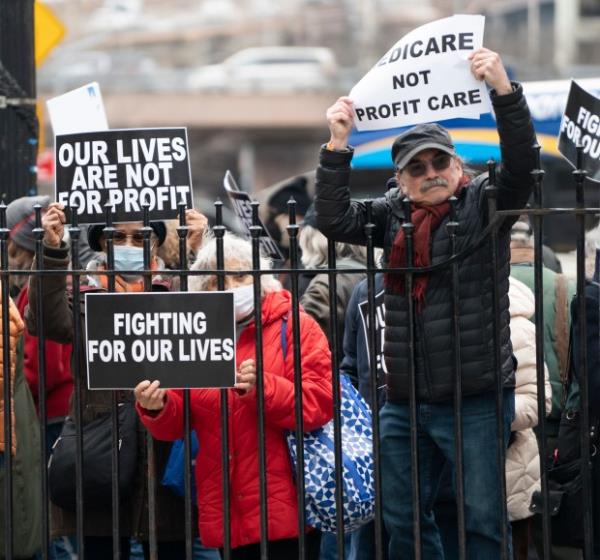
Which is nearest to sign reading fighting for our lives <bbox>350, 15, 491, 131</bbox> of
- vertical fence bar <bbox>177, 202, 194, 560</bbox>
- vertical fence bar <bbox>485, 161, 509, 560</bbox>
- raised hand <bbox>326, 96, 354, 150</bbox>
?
raised hand <bbox>326, 96, 354, 150</bbox>

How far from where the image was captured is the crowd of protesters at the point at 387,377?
5.12 m

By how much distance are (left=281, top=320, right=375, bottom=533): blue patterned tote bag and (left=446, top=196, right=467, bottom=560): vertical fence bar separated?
1.19 feet

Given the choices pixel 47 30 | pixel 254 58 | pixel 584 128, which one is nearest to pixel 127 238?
Answer: pixel 584 128

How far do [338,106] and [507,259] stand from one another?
0.81m

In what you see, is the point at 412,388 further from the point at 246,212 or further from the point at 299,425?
the point at 246,212

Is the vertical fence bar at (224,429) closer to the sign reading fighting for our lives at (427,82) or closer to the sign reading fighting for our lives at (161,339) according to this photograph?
the sign reading fighting for our lives at (161,339)

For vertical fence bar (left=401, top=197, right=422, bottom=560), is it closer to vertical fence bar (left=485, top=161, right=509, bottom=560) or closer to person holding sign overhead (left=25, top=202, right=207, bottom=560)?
vertical fence bar (left=485, top=161, right=509, bottom=560)

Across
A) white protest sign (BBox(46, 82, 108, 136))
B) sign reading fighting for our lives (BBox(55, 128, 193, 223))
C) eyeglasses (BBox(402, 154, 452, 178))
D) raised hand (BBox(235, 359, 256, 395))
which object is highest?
white protest sign (BBox(46, 82, 108, 136))

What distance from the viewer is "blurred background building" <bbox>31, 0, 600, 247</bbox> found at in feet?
186

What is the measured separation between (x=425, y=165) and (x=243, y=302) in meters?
0.83

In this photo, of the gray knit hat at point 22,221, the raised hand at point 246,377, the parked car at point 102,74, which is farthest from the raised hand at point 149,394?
the parked car at point 102,74

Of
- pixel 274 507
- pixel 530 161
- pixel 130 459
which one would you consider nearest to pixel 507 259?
pixel 530 161

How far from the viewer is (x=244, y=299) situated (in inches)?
212

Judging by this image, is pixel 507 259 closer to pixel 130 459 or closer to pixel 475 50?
pixel 475 50
